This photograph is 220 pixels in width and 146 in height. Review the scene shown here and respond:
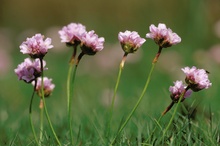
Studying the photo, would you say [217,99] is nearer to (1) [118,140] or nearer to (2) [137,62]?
(1) [118,140]

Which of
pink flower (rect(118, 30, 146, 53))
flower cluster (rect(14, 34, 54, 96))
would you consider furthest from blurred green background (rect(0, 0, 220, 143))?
pink flower (rect(118, 30, 146, 53))

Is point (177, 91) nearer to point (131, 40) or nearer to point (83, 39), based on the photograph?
point (131, 40)

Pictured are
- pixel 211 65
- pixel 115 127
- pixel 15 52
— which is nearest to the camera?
pixel 115 127

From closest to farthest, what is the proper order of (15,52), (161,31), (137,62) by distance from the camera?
(161,31) → (137,62) → (15,52)

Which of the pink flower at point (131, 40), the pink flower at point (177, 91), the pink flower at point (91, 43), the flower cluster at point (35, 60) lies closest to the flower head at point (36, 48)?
the flower cluster at point (35, 60)

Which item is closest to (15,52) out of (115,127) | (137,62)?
(137,62)

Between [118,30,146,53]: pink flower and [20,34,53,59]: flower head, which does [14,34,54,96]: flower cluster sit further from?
[118,30,146,53]: pink flower
